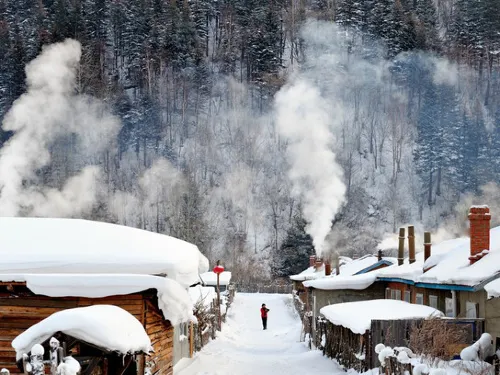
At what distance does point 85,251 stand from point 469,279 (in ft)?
32.1

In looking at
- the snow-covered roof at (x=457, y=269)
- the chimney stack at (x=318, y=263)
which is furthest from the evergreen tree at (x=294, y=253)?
the snow-covered roof at (x=457, y=269)

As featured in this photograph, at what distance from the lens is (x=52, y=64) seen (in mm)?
98000

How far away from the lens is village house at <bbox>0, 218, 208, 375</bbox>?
1248 centimetres

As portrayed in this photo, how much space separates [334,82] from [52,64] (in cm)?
4451

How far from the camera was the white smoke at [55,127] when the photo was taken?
81438 mm

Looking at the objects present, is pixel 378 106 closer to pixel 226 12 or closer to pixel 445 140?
pixel 445 140

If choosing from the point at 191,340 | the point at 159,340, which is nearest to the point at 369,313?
the point at 159,340

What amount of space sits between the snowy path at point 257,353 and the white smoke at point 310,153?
20725mm

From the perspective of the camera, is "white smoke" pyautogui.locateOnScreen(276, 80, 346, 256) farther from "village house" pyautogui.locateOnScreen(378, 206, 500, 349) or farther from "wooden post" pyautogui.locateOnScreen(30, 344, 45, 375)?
"wooden post" pyautogui.locateOnScreen(30, 344, 45, 375)

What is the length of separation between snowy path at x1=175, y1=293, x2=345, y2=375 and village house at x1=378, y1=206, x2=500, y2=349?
412 centimetres

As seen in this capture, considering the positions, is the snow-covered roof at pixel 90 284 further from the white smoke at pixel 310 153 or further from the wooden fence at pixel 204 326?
the white smoke at pixel 310 153

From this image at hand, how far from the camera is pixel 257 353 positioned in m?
24.3

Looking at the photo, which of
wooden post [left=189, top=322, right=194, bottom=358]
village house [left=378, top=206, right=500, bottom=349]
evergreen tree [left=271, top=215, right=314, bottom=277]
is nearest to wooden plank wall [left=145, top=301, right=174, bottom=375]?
wooden post [left=189, top=322, right=194, bottom=358]

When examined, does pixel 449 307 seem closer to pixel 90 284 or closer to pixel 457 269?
pixel 457 269
